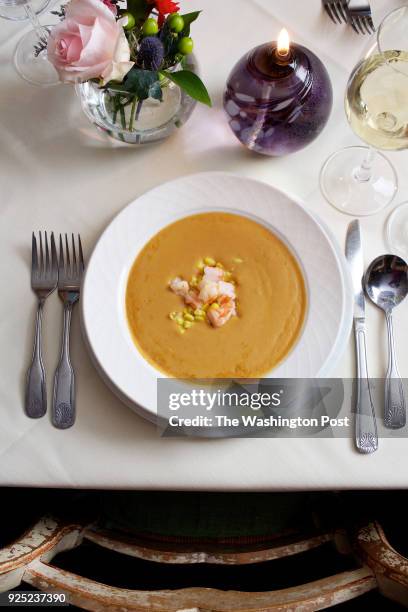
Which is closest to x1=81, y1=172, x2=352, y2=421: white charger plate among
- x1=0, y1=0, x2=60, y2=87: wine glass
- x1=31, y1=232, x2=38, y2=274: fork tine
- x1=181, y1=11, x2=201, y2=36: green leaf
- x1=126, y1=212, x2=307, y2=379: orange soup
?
x1=126, y1=212, x2=307, y2=379: orange soup

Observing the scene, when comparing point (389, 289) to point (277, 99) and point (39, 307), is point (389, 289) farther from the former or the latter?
point (39, 307)

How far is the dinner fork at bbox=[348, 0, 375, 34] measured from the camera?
3.97 ft

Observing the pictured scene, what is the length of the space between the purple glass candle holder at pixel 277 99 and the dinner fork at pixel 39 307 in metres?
0.42

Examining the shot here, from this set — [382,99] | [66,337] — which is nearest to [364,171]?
[382,99]

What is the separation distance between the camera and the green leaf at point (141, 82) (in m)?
0.93

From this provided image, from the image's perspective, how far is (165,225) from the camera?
106 centimetres

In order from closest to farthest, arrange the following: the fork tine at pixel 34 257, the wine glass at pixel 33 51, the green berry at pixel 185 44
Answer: the green berry at pixel 185 44 → the fork tine at pixel 34 257 → the wine glass at pixel 33 51

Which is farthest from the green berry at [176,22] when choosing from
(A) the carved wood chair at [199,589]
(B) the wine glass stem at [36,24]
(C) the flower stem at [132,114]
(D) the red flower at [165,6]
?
(A) the carved wood chair at [199,589]

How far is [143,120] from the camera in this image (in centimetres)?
112

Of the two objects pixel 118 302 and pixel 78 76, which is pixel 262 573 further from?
pixel 78 76

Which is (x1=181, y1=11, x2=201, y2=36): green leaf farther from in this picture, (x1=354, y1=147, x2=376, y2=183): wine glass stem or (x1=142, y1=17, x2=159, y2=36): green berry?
(x1=354, y1=147, x2=376, y2=183): wine glass stem

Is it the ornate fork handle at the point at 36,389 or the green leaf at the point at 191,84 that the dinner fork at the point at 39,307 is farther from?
the green leaf at the point at 191,84

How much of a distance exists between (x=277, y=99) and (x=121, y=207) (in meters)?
0.35

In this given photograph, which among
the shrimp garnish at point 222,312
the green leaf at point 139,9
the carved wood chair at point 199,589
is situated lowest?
the carved wood chair at point 199,589
